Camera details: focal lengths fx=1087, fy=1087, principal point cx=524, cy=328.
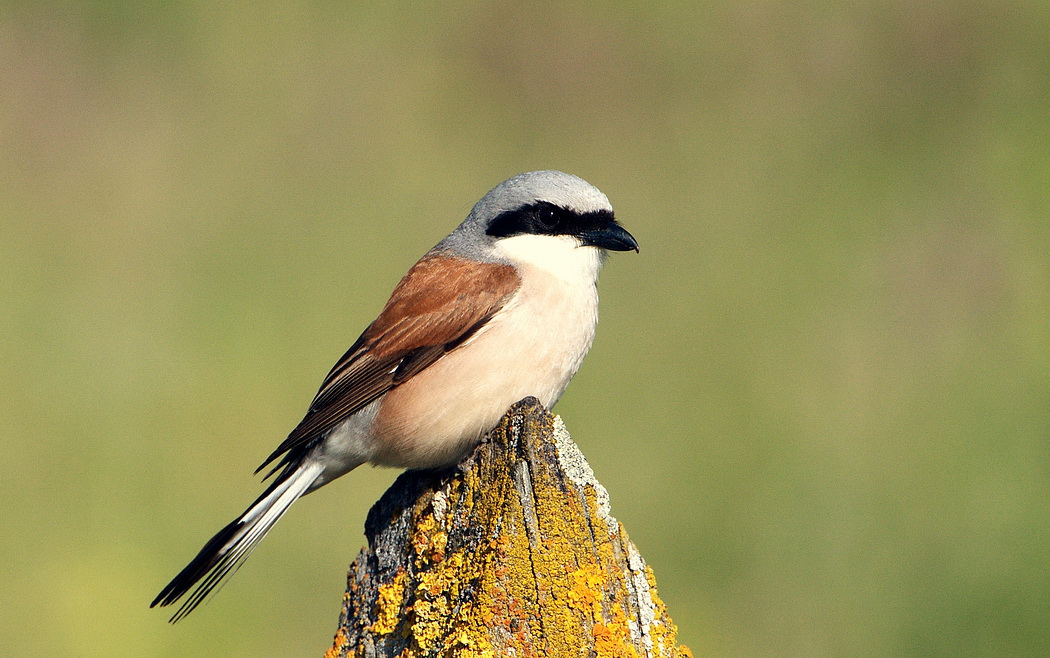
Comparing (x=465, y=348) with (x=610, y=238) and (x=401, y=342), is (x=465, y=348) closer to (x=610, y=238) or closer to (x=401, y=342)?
(x=401, y=342)

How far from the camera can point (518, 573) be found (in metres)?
1.63

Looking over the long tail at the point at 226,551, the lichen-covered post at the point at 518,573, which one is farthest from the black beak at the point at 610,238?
the lichen-covered post at the point at 518,573

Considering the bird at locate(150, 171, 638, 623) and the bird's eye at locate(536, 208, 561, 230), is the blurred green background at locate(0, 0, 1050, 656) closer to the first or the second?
the bird at locate(150, 171, 638, 623)

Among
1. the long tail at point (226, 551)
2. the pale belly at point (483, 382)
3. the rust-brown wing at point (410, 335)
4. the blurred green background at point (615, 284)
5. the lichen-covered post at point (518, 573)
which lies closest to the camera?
the lichen-covered post at point (518, 573)

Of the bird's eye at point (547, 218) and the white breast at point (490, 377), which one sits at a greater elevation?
the bird's eye at point (547, 218)

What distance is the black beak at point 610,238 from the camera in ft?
10.3

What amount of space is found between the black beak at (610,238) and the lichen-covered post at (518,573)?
133cm

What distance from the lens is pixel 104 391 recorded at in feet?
16.7

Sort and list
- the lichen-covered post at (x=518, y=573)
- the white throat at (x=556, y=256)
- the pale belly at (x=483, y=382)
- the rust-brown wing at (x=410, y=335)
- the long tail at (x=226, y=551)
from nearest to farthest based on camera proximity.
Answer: the lichen-covered post at (x=518, y=573) < the long tail at (x=226, y=551) < the pale belly at (x=483, y=382) < the rust-brown wing at (x=410, y=335) < the white throat at (x=556, y=256)

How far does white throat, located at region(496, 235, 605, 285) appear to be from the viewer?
3.13 meters

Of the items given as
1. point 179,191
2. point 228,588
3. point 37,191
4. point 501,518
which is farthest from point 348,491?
point 501,518

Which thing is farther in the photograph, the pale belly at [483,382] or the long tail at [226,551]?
the pale belly at [483,382]

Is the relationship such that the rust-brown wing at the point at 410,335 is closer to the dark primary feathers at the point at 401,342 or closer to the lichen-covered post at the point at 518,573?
the dark primary feathers at the point at 401,342

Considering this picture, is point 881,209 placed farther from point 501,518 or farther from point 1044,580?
point 501,518
